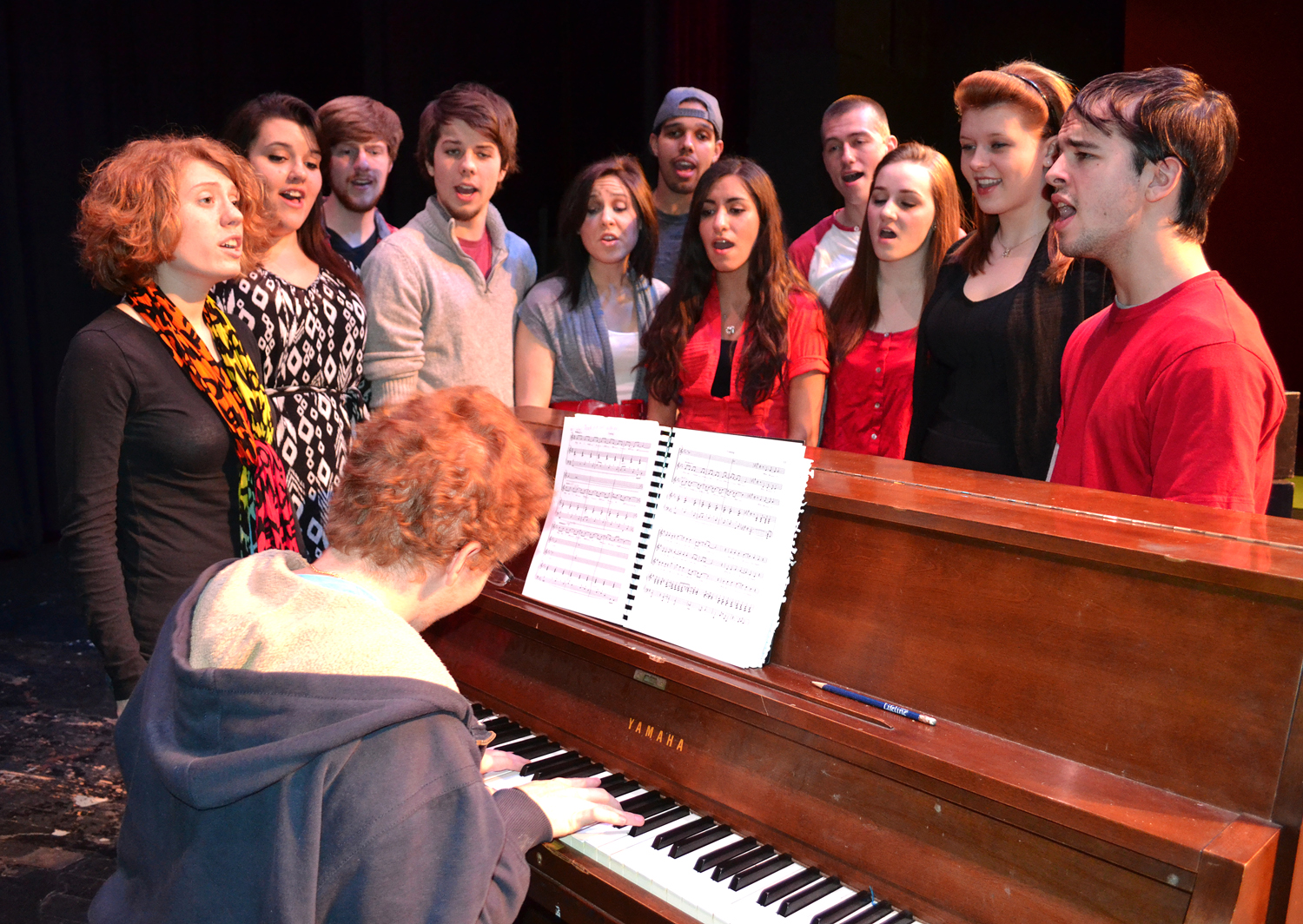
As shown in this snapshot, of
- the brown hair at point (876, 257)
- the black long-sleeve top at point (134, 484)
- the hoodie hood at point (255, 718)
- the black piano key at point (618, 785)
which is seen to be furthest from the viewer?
the brown hair at point (876, 257)

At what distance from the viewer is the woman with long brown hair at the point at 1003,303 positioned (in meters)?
2.42

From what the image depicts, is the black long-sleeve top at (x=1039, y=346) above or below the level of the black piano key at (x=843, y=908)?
above

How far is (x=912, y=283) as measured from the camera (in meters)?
3.04

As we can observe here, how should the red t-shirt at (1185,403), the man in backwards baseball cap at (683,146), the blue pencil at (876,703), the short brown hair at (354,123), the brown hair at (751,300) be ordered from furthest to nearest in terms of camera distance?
the man in backwards baseball cap at (683,146), the short brown hair at (354,123), the brown hair at (751,300), the red t-shirt at (1185,403), the blue pencil at (876,703)

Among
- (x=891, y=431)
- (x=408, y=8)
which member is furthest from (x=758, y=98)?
(x=891, y=431)

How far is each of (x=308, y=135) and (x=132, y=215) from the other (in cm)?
133

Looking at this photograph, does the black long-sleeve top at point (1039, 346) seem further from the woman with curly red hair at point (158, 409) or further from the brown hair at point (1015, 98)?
the woman with curly red hair at point (158, 409)

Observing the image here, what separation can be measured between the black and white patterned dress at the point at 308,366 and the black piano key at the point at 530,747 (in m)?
1.31

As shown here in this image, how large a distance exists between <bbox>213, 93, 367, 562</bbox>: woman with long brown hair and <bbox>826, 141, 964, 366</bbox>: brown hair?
154 cm

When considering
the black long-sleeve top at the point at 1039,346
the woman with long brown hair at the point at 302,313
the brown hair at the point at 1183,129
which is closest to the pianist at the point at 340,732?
the brown hair at the point at 1183,129

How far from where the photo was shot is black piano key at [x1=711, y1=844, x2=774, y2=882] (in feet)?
4.81

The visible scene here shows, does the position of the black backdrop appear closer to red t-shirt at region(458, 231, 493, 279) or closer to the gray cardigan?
red t-shirt at region(458, 231, 493, 279)

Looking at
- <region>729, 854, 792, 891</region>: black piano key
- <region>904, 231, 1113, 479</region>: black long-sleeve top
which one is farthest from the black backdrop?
<region>729, 854, 792, 891</region>: black piano key

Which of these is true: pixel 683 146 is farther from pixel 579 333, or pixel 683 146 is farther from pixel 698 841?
pixel 698 841
